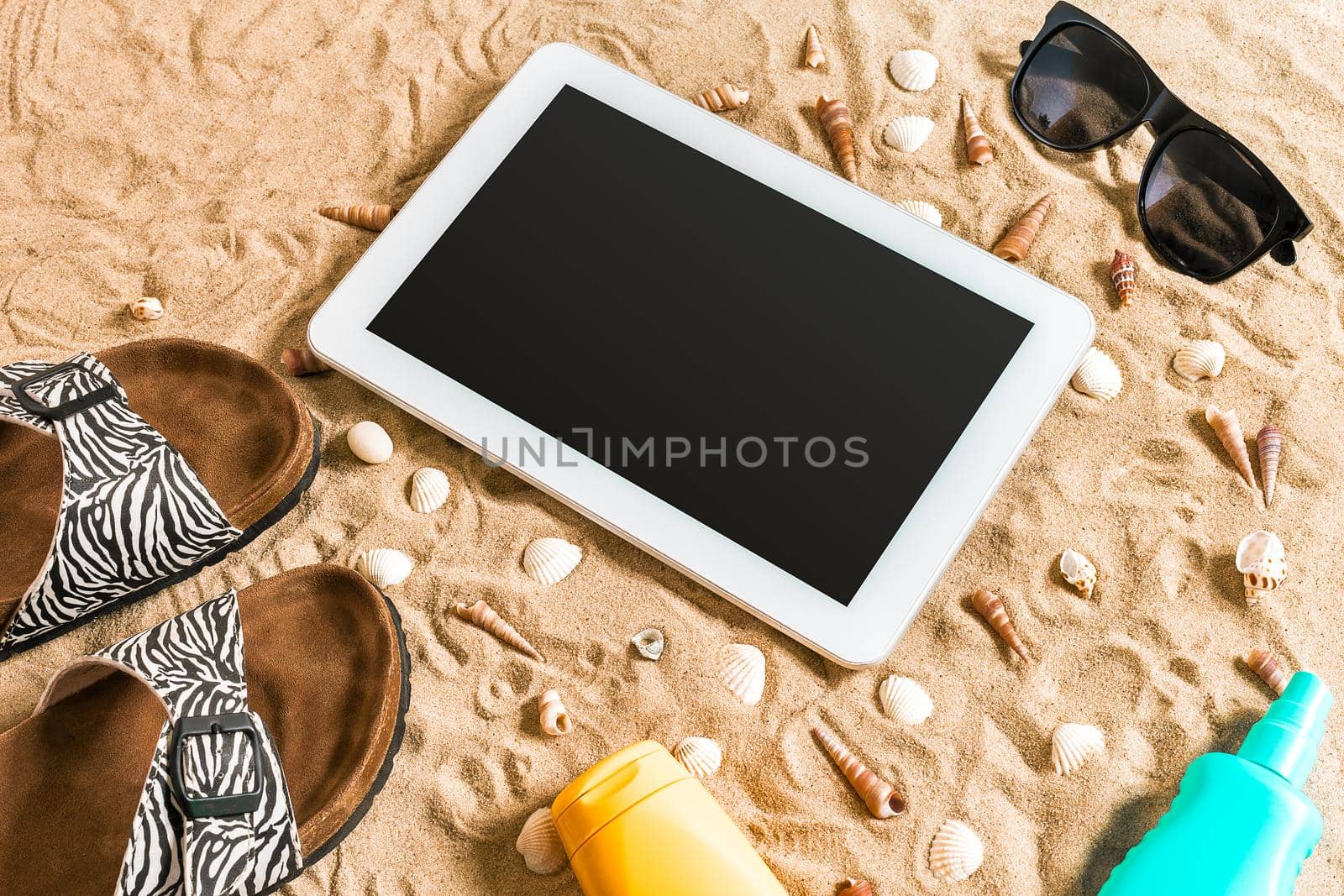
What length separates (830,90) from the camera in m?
1.44

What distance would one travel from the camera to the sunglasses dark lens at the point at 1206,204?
1267mm

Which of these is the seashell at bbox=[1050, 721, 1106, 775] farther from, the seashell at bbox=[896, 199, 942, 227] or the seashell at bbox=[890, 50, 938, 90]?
the seashell at bbox=[890, 50, 938, 90]

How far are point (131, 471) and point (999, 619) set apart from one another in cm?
104

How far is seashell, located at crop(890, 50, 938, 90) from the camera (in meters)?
1.41

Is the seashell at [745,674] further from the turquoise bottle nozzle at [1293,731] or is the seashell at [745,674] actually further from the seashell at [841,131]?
the seashell at [841,131]

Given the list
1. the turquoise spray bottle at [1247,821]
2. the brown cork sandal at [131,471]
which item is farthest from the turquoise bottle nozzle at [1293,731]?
the brown cork sandal at [131,471]

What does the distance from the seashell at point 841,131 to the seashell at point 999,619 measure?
1.91 feet

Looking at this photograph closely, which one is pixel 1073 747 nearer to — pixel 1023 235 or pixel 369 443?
pixel 1023 235

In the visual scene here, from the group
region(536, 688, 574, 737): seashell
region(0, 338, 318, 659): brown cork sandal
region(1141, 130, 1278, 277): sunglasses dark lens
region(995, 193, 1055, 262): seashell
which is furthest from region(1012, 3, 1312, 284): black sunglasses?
region(0, 338, 318, 659): brown cork sandal

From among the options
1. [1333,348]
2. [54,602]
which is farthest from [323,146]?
[1333,348]

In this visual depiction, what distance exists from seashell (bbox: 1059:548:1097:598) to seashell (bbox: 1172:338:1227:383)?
0.95 feet

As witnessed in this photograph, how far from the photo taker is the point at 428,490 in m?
1.26

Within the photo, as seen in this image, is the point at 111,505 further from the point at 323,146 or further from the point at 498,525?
the point at 323,146

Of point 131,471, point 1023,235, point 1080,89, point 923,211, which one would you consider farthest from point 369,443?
point 1080,89
